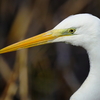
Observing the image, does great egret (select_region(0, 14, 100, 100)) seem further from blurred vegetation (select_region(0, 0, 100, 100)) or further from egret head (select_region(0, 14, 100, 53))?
blurred vegetation (select_region(0, 0, 100, 100))

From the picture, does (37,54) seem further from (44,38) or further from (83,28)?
(83,28)

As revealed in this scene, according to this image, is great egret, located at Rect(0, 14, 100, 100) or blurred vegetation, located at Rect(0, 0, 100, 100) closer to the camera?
great egret, located at Rect(0, 14, 100, 100)

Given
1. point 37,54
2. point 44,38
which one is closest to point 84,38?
point 44,38

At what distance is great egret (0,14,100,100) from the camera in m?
1.06

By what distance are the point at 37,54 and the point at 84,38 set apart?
1058 mm

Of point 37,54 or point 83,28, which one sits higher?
point 83,28

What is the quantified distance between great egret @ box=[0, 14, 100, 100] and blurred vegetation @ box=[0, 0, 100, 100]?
31.6 inches

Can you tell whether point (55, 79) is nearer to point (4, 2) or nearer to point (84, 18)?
point (4, 2)

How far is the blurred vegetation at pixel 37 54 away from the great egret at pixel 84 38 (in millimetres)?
802

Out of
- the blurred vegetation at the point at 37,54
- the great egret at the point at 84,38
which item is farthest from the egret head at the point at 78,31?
the blurred vegetation at the point at 37,54

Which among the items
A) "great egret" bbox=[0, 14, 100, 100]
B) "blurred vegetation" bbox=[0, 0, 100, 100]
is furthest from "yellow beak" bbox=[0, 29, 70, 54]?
"blurred vegetation" bbox=[0, 0, 100, 100]

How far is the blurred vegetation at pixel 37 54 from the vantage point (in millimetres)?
1981

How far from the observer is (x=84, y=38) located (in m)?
1.08

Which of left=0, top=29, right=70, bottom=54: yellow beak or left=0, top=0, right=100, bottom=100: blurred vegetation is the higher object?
left=0, top=29, right=70, bottom=54: yellow beak
